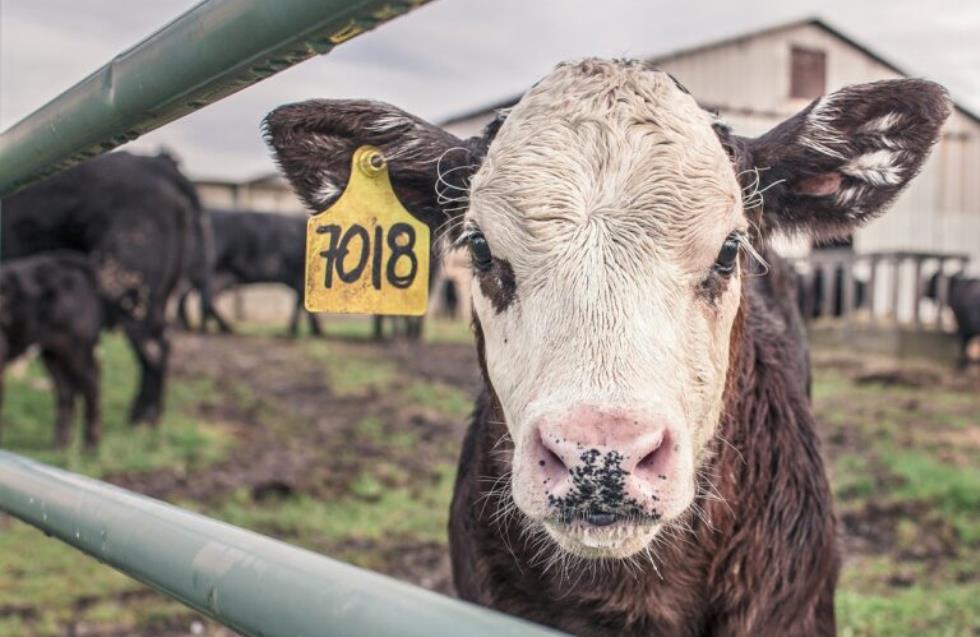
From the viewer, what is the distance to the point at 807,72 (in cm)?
2006

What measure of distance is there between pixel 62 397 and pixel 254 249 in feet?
30.7

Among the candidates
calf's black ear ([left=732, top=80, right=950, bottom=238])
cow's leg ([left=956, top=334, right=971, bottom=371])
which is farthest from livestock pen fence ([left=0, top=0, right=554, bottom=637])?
cow's leg ([left=956, top=334, right=971, bottom=371])

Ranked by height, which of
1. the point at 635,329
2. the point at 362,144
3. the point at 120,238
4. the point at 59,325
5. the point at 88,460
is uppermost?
the point at 120,238

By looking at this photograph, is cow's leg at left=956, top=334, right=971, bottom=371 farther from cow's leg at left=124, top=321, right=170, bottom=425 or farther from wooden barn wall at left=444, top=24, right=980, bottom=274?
cow's leg at left=124, top=321, right=170, bottom=425

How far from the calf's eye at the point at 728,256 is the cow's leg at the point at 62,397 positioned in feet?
20.2

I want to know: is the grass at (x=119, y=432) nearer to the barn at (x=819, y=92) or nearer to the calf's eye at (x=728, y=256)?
the calf's eye at (x=728, y=256)

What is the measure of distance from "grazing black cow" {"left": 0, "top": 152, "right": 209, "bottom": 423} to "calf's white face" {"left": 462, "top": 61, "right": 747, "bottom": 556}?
256 inches

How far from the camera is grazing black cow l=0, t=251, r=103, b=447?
6.72m

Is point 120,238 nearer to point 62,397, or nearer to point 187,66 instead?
point 62,397

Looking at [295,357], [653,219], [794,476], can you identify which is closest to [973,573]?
[794,476]

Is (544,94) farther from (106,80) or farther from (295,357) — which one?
(295,357)

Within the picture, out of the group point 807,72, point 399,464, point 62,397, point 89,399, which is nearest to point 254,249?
point 62,397

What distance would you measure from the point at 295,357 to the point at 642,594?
33.1 ft

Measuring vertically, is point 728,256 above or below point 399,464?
above
